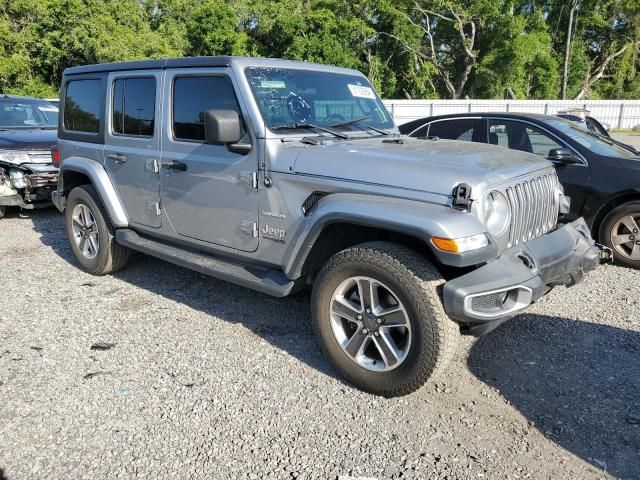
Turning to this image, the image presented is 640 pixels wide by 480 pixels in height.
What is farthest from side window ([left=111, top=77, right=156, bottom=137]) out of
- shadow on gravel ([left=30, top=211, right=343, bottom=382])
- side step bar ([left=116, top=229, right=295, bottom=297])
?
shadow on gravel ([left=30, top=211, right=343, bottom=382])

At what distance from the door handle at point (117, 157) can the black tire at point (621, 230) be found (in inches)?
192

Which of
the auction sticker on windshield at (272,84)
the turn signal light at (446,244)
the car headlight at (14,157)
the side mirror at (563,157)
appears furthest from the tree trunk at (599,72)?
the turn signal light at (446,244)

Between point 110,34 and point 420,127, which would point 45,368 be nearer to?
point 420,127

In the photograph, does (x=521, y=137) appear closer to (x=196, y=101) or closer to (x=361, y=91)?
(x=361, y=91)

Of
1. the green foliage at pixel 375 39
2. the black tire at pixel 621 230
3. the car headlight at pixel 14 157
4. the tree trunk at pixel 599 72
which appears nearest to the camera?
the black tire at pixel 621 230

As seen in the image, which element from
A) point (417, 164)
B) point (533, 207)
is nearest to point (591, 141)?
point (533, 207)

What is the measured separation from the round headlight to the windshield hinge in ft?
→ 0.47

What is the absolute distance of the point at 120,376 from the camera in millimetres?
3652

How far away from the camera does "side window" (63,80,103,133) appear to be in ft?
17.2

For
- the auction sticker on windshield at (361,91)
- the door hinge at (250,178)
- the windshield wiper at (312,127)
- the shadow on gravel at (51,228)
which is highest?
the auction sticker on windshield at (361,91)

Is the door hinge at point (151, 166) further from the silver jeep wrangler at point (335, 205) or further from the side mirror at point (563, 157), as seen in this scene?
the side mirror at point (563, 157)

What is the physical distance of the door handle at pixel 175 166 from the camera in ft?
14.0

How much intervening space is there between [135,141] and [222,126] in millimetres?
1543

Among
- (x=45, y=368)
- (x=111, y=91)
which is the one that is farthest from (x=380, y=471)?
(x=111, y=91)
